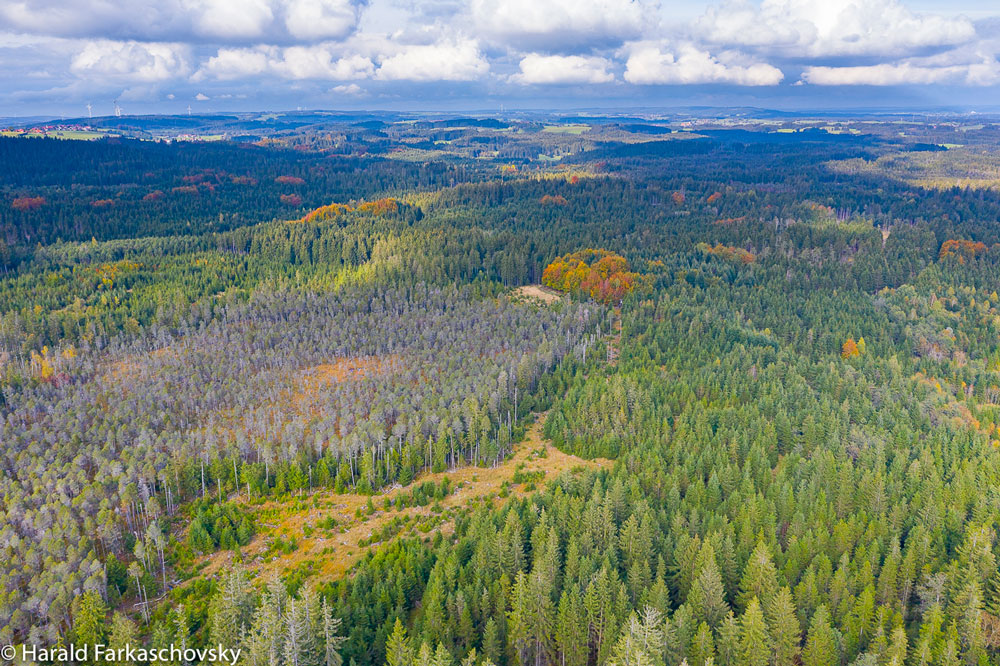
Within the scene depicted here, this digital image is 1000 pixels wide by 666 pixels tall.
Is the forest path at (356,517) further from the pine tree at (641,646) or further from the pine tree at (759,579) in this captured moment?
the pine tree at (641,646)

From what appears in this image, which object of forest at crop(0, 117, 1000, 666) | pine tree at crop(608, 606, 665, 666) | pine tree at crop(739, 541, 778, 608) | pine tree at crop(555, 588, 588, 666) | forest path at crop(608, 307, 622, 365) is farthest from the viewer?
forest path at crop(608, 307, 622, 365)

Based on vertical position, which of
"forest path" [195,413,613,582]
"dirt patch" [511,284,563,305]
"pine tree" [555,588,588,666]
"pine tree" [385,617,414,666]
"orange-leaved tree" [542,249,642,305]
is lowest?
"forest path" [195,413,613,582]

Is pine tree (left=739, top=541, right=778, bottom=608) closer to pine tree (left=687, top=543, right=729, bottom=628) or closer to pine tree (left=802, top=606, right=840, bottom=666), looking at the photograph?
pine tree (left=687, top=543, right=729, bottom=628)

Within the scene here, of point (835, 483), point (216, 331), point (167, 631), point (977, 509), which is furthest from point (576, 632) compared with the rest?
point (216, 331)

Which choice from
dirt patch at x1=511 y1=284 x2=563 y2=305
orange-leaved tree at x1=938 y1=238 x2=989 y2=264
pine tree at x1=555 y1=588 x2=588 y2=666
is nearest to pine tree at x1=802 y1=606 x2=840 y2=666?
pine tree at x1=555 y1=588 x2=588 y2=666

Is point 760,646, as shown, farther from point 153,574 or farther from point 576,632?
point 153,574

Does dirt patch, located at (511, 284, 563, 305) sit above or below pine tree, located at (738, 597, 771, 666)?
above
